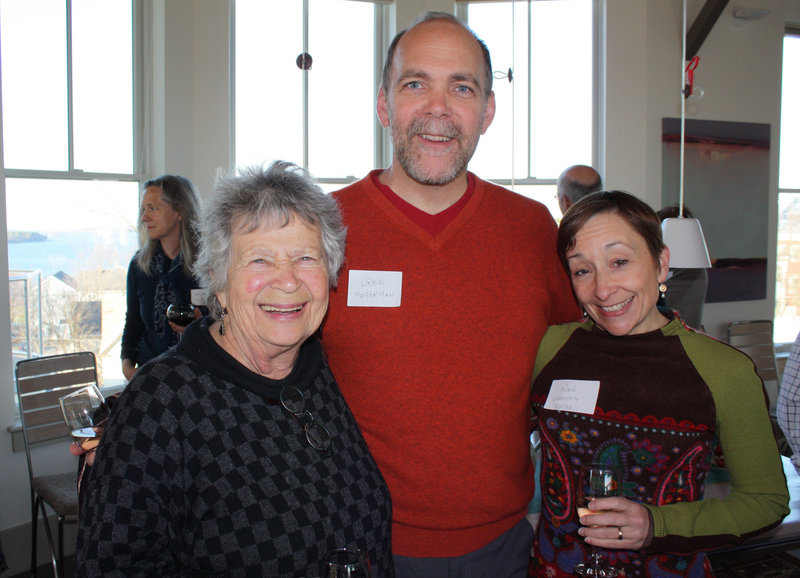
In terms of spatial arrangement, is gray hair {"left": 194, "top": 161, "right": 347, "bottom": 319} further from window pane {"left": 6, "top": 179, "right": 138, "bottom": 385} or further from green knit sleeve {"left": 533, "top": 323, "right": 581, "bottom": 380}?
window pane {"left": 6, "top": 179, "right": 138, "bottom": 385}

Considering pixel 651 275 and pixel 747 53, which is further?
pixel 747 53

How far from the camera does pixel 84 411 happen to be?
164 centimetres

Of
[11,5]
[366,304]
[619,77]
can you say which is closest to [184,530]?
[366,304]

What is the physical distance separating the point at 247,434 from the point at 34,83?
377 centimetres

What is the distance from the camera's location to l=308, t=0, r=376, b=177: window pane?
5.14 metres

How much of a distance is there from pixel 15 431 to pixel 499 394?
3.27m

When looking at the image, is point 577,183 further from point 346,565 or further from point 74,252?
point 346,565

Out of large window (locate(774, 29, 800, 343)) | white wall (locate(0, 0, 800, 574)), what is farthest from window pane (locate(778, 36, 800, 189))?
white wall (locate(0, 0, 800, 574))

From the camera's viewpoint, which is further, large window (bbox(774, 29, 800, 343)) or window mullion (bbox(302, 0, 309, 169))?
large window (bbox(774, 29, 800, 343))

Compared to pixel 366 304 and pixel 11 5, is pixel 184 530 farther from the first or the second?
pixel 11 5

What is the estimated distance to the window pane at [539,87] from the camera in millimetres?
5531

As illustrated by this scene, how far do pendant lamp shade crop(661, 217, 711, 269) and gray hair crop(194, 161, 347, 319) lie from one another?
3143mm

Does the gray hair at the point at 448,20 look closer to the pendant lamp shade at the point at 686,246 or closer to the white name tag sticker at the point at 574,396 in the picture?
the white name tag sticker at the point at 574,396

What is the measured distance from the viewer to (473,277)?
171cm
